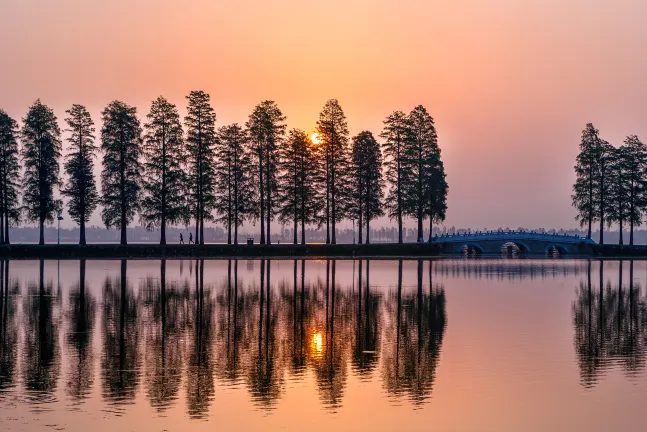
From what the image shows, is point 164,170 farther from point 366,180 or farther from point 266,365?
point 266,365

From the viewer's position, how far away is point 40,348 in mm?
29266

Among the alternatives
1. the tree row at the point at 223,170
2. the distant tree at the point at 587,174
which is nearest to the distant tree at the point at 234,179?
the tree row at the point at 223,170

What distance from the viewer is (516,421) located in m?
20.1

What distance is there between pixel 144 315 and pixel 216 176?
266ft

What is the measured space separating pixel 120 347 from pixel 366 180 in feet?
336

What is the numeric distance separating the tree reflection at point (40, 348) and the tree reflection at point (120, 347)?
53.0 inches

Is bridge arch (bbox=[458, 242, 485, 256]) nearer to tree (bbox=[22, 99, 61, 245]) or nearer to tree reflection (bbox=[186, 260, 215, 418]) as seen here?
tree (bbox=[22, 99, 61, 245])

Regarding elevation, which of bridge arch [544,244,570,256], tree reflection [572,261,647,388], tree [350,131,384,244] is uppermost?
tree [350,131,384,244]

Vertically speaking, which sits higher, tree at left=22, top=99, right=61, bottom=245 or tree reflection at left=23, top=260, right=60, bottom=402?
tree at left=22, top=99, right=61, bottom=245

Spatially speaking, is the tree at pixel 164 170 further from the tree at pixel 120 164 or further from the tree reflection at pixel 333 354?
the tree reflection at pixel 333 354

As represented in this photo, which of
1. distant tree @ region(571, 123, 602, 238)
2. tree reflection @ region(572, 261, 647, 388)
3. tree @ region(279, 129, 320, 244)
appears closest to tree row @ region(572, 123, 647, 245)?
distant tree @ region(571, 123, 602, 238)

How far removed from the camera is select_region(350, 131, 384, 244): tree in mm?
129625

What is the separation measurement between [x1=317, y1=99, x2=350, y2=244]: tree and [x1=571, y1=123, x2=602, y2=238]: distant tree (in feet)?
115

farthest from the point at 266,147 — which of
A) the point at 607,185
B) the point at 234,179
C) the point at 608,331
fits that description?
the point at 608,331
